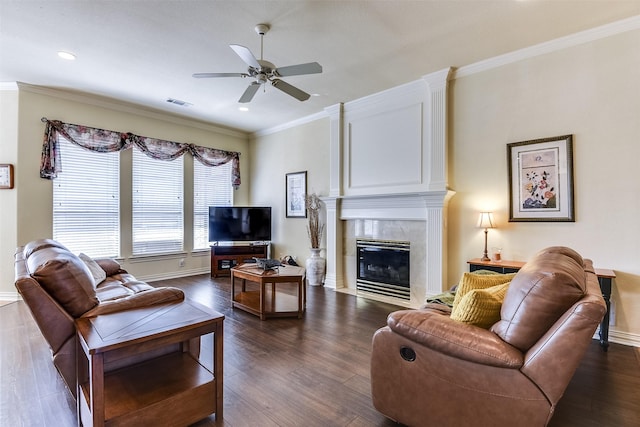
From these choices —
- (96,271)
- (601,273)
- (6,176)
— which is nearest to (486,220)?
(601,273)

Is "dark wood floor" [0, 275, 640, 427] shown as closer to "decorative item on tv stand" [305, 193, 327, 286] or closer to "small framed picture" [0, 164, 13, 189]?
"decorative item on tv stand" [305, 193, 327, 286]

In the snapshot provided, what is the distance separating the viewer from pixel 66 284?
5.64ft

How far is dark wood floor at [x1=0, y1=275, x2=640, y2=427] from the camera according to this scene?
1846 mm

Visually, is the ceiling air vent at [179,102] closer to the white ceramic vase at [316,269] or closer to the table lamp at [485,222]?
the white ceramic vase at [316,269]

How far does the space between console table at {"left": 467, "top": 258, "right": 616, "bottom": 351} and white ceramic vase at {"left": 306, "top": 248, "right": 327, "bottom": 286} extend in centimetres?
238

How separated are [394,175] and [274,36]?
7.64 ft

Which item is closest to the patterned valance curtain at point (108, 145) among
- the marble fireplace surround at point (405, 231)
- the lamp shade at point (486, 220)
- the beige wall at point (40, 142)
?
the beige wall at point (40, 142)

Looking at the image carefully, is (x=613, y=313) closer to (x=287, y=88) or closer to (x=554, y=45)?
(x=554, y=45)

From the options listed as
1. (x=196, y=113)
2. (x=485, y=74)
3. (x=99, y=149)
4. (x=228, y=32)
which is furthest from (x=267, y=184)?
(x=485, y=74)

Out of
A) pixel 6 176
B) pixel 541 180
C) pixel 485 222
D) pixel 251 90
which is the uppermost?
pixel 251 90

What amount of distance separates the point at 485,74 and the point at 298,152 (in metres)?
3.22

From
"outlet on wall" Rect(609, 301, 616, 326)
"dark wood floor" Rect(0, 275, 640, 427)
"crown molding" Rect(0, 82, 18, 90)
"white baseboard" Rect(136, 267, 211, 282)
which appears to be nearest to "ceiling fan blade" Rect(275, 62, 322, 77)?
"dark wood floor" Rect(0, 275, 640, 427)

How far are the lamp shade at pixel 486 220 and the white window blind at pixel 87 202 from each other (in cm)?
529

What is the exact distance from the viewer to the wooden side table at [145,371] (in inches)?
57.2
